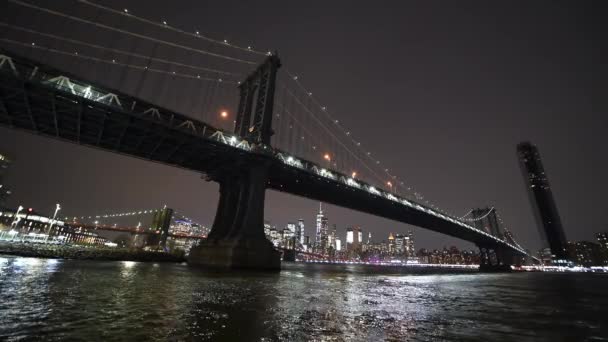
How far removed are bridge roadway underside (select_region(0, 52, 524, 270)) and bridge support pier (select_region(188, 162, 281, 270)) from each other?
936 mm

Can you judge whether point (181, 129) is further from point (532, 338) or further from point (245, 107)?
point (532, 338)

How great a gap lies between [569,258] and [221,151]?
17999cm

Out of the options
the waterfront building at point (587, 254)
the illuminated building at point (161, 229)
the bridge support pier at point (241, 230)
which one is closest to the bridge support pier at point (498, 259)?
the waterfront building at point (587, 254)

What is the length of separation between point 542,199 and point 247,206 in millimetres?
184403

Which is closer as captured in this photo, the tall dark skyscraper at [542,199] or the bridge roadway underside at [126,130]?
the bridge roadway underside at [126,130]

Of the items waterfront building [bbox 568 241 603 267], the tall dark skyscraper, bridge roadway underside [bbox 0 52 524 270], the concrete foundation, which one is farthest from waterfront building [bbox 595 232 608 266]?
the concrete foundation

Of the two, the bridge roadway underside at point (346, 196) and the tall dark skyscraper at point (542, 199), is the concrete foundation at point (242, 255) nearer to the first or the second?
the bridge roadway underside at point (346, 196)

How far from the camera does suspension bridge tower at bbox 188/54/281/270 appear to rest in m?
28.3

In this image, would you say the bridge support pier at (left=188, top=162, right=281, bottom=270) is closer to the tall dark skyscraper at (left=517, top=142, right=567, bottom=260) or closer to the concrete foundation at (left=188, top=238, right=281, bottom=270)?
the concrete foundation at (left=188, top=238, right=281, bottom=270)

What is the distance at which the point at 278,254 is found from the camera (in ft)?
100

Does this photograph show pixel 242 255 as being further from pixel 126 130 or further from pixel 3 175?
pixel 3 175

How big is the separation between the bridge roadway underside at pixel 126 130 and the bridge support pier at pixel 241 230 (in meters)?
0.94

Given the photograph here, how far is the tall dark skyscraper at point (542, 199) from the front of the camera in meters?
146

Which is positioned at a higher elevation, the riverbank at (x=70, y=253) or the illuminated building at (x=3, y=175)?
the illuminated building at (x=3, y=175)
